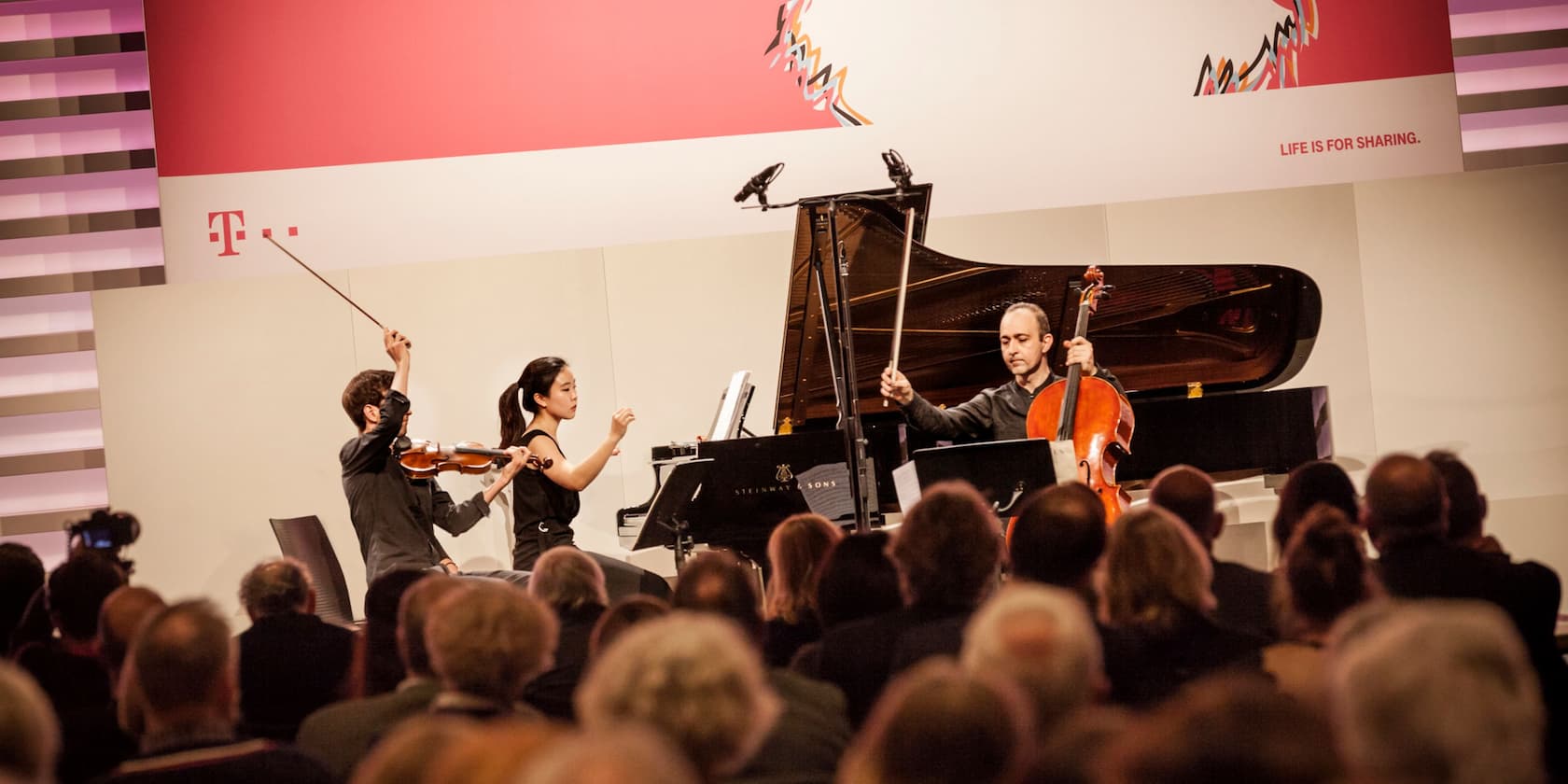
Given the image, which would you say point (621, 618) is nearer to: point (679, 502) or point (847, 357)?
point (847, 357)

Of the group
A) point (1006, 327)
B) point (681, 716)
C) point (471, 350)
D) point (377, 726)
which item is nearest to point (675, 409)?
point (471, 350)

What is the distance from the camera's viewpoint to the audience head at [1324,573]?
2.59m

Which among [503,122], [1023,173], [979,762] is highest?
[503,122]

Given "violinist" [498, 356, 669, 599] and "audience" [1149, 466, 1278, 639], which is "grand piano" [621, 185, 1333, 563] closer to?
"violinist" [498, 356, 669, 599]

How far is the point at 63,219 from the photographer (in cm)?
723

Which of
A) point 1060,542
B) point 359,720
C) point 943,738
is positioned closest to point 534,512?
point 359,720

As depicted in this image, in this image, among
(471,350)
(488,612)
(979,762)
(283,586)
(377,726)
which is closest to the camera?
(979,762)

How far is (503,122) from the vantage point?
23.9 ft

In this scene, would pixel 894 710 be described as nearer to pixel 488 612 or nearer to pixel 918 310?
pixel 488 612

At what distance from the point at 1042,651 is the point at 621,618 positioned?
1323 millimetres

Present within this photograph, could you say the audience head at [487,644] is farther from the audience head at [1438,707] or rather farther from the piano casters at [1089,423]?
the piano casters at [1089,423]

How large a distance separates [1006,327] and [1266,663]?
3.31m

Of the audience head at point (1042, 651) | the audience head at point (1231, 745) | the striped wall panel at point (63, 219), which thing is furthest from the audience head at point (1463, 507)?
the striped wall panel at point (63, 219)

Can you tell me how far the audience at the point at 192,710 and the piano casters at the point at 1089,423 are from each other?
3.45 meters
